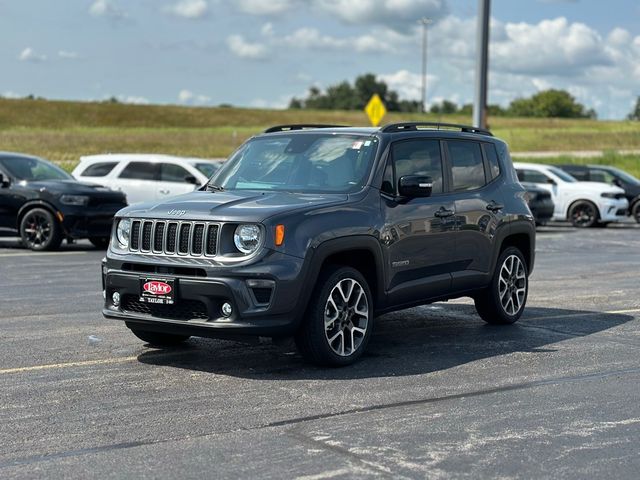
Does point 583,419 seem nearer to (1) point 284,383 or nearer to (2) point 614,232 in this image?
(1) point 284,383

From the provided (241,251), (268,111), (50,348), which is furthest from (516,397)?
(268,111)

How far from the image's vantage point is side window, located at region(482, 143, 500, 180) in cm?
1012

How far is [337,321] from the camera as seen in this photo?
7945mm

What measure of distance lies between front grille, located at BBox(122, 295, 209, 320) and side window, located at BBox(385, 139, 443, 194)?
6.53 ft

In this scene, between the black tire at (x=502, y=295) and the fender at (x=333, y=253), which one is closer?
the fender at (x=333, y=253)

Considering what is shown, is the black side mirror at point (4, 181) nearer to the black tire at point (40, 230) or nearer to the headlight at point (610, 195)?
the black tire at point (40, 230)

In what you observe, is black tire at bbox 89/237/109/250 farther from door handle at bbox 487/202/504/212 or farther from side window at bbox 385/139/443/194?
side window at bbox 385/139/443/194

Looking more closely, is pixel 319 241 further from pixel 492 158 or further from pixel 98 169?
pixel 98 169

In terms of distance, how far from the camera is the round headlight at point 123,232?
813 centimetres

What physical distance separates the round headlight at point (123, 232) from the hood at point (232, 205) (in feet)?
0.22

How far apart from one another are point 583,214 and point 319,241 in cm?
2092

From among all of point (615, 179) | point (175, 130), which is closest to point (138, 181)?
point (615, 179)

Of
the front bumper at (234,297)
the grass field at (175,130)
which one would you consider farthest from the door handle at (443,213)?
the grass field at (175,130)

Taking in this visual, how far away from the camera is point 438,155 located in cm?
937
